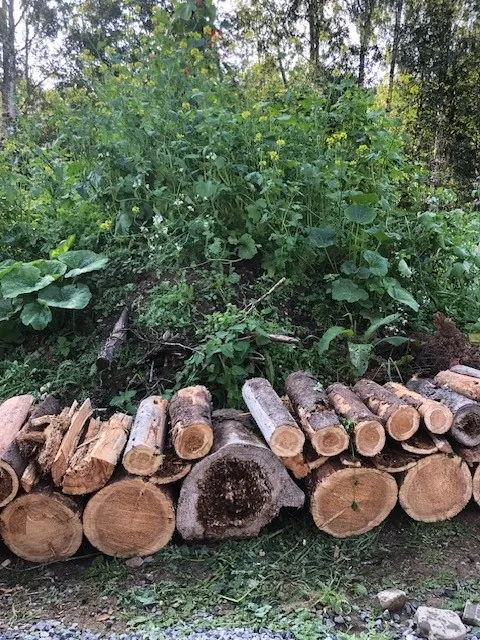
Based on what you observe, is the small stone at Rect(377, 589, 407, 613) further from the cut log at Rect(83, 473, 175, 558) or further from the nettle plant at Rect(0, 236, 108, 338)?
the nettle plant at Rect(0, 236, 108, 338)

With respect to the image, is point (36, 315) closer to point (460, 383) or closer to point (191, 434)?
point (191, 434)

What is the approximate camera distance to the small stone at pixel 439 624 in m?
1.67

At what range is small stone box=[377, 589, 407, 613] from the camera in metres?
1.88

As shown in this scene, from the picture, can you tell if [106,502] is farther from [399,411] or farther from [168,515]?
[399,411]

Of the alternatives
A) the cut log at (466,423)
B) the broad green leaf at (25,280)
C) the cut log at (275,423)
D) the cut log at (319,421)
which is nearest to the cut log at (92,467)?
the cut log at (275,423)

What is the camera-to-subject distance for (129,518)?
218 centimetres

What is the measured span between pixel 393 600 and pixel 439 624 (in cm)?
19

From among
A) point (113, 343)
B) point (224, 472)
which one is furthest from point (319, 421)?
point (113, 343)

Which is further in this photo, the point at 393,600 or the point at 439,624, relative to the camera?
the point at 393,600

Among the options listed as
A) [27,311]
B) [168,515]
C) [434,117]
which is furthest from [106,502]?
[434,117]

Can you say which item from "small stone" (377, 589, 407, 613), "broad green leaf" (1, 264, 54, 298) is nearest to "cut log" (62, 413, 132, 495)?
"small stone" (377, 589, 407, 613)

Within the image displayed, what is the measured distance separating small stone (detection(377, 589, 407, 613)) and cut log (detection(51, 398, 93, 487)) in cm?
131

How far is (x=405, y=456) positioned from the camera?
7.52 feet

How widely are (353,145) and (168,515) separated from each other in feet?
9.46
